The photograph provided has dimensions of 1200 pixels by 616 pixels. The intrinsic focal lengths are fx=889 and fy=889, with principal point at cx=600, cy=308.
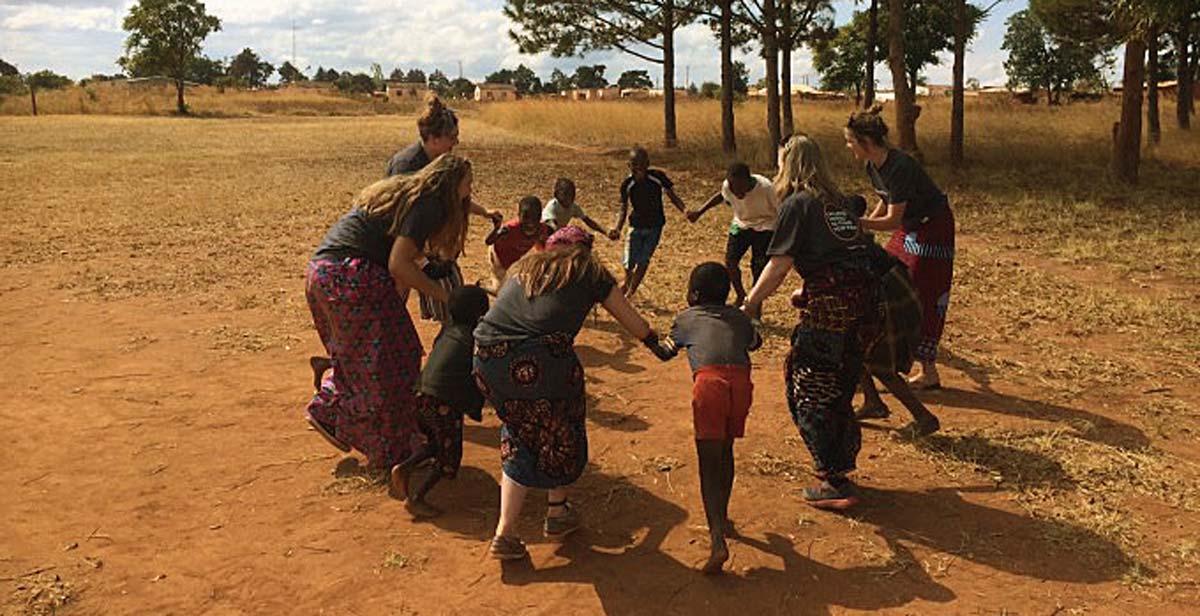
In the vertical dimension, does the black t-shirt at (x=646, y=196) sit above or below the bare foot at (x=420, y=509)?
above

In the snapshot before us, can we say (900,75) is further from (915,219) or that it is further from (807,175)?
(807,175)

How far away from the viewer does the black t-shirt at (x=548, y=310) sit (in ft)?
12.1

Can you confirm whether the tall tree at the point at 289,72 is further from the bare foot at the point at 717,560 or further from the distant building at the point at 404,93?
the bare foot at the point at 717,560

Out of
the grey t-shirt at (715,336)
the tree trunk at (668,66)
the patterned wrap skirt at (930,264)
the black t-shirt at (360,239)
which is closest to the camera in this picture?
the grey t-shirt at (715,336)

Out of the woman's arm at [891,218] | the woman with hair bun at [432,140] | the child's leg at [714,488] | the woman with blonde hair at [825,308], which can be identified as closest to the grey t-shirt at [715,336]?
the child's leg at [714,488]

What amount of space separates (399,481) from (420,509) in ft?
0.60

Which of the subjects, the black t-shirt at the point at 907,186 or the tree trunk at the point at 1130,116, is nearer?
the black t-shirt at the point at 907,186

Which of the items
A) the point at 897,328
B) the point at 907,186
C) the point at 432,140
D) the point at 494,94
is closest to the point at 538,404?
the point at 432,140

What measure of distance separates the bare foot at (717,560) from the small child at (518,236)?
2915 mm

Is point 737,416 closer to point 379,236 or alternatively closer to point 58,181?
point 379,236

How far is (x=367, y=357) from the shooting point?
4.50m

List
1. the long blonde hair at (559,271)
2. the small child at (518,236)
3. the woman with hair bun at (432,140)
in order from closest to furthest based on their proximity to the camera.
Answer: the long blonde hair at (559,271) → the woman with hair bun at (432,140) → the small child at (518,236)

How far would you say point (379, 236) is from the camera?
445 cm

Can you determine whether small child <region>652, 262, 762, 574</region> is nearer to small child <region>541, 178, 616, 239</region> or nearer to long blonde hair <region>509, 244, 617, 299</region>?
long blonde hair <region>509, 244, 617, 299</region>
